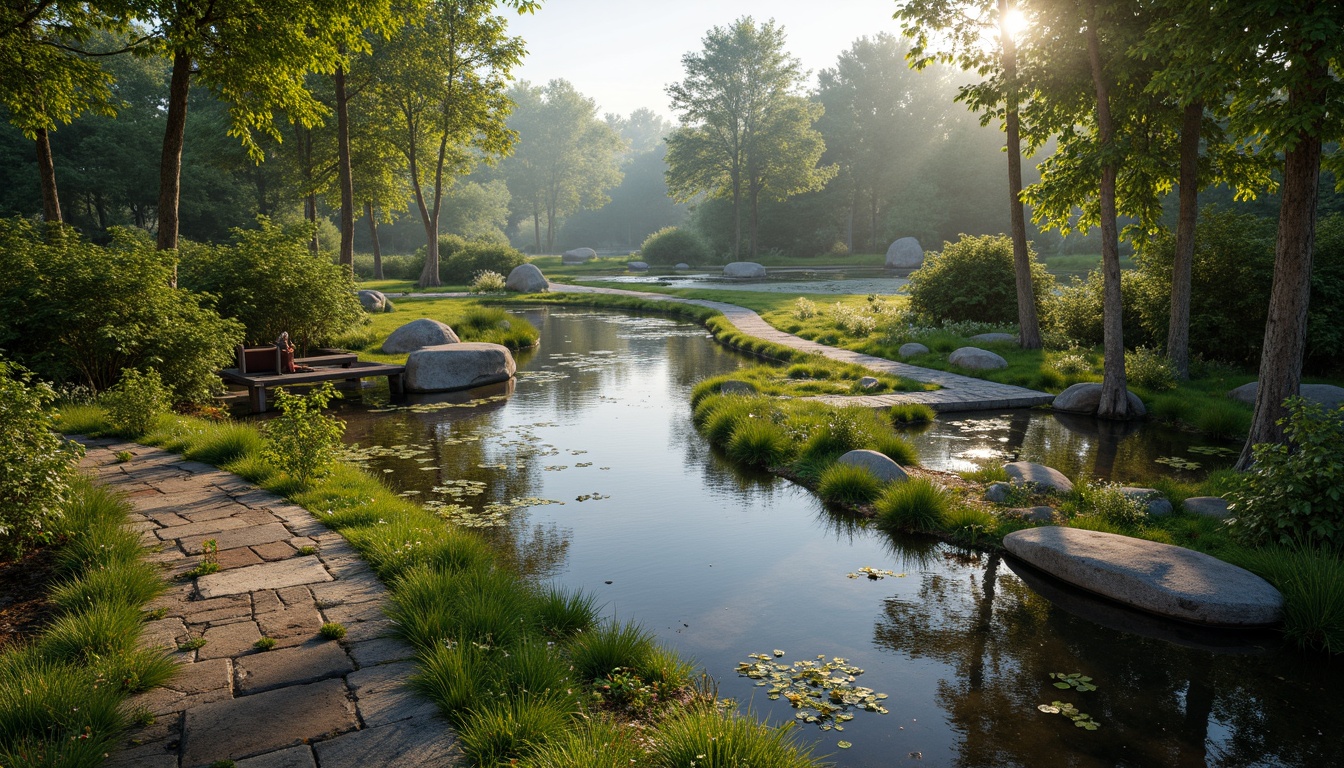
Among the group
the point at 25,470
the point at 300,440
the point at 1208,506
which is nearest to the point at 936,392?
the point at 1208,506

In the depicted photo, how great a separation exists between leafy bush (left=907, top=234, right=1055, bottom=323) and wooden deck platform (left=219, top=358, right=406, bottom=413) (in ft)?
40.2

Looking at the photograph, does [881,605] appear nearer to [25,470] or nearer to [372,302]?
[25,470]

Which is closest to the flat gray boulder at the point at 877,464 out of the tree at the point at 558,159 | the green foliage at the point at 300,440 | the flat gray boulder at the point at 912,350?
the green foliage at the point at 300,440

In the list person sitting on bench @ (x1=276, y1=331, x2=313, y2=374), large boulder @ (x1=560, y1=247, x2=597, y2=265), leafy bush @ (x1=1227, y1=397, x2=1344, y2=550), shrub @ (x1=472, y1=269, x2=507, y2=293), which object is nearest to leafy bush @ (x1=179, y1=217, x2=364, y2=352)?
person sitting on bench @ (x1=276, y1=331, x2=313, y2=374)

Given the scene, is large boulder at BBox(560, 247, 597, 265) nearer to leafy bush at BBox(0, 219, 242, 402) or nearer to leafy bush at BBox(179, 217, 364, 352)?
leafy bush at BBox(179, 217, 364, 352)

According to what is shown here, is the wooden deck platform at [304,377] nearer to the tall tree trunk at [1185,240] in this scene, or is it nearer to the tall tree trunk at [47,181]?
the tall tree trunk at [47,181]

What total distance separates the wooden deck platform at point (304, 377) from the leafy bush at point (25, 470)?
22.1 ft

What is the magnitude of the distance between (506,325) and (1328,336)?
53.8 feet

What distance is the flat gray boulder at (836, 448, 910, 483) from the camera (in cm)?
809

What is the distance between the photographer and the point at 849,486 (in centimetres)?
797

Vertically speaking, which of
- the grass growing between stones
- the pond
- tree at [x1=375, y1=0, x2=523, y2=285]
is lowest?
the pond

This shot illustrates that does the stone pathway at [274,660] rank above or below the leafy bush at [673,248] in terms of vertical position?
below

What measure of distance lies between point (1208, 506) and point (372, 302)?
70.4 ft

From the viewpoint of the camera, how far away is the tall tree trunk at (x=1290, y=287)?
730cm
